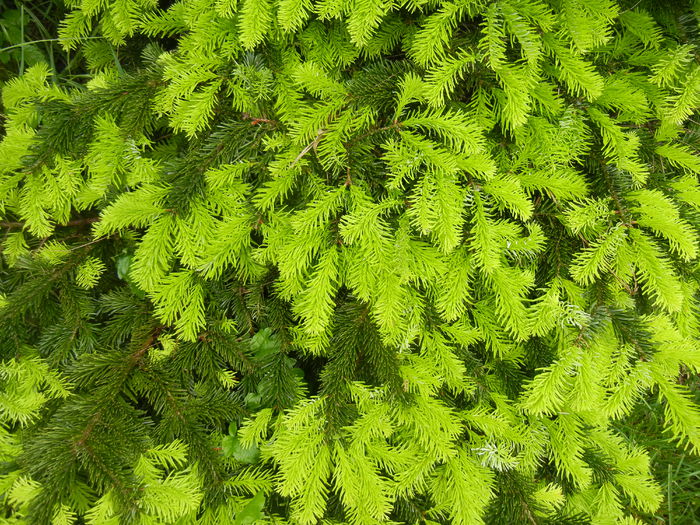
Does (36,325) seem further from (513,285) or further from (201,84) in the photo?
(513,285)

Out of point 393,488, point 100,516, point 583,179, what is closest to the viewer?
point 100,516

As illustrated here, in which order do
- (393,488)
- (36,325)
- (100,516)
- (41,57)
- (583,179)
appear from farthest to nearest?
1. (41,57)
2. (36,325)
3. (583,179)
4. (393,488)
5. (100,516)

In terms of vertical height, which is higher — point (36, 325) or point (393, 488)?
point (36, 325)

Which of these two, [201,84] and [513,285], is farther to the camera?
[201,84]

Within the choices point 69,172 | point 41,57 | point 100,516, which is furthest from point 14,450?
point 41,57

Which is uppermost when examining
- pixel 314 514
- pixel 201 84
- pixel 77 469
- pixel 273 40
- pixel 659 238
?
pixel 273 40

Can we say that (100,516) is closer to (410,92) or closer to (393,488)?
(393,488)

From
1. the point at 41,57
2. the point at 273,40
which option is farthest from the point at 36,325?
the point at 41,57
